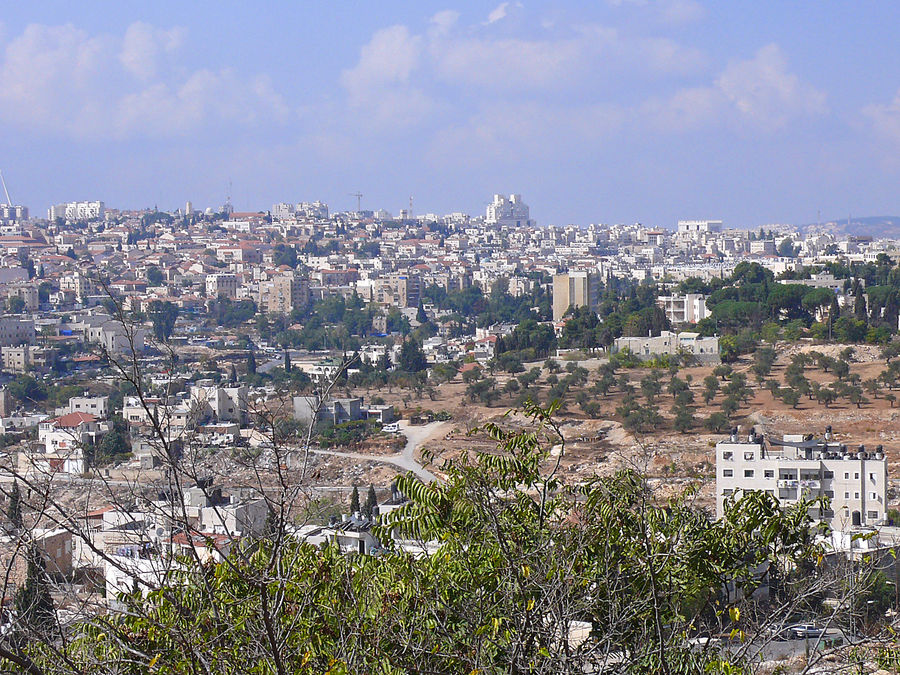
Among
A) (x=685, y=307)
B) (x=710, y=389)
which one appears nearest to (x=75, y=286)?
(x=685, y=307)

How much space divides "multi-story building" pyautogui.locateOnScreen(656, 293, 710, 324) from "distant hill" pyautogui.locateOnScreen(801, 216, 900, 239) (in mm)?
79280

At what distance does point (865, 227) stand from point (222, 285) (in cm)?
8621

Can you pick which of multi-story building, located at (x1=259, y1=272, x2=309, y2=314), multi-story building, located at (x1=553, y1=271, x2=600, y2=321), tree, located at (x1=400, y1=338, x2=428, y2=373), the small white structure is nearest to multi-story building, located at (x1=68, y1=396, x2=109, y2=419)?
tree, located at (x1=400, y1=338, x2=428, y2=373)

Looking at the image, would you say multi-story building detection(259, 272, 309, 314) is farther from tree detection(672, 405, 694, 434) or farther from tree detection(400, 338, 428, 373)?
tree detection(672, 405, 694, 434)

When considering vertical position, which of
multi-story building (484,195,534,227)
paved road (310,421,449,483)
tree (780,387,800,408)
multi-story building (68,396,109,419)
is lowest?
paved road (310,421,449,483)

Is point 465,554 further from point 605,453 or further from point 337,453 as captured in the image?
point 337,453

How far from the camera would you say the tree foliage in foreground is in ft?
7.29

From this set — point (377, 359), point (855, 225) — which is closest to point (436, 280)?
point (377, 359)

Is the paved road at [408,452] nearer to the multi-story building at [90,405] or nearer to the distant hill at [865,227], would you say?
the multi-story building at [90,405]

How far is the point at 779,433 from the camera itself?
15.3 m

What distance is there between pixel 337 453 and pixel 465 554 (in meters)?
15.0

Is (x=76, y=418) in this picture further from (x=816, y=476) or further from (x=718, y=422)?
(x=816, y=476)

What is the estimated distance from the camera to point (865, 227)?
380 ft

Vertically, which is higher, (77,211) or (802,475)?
(77,211)
